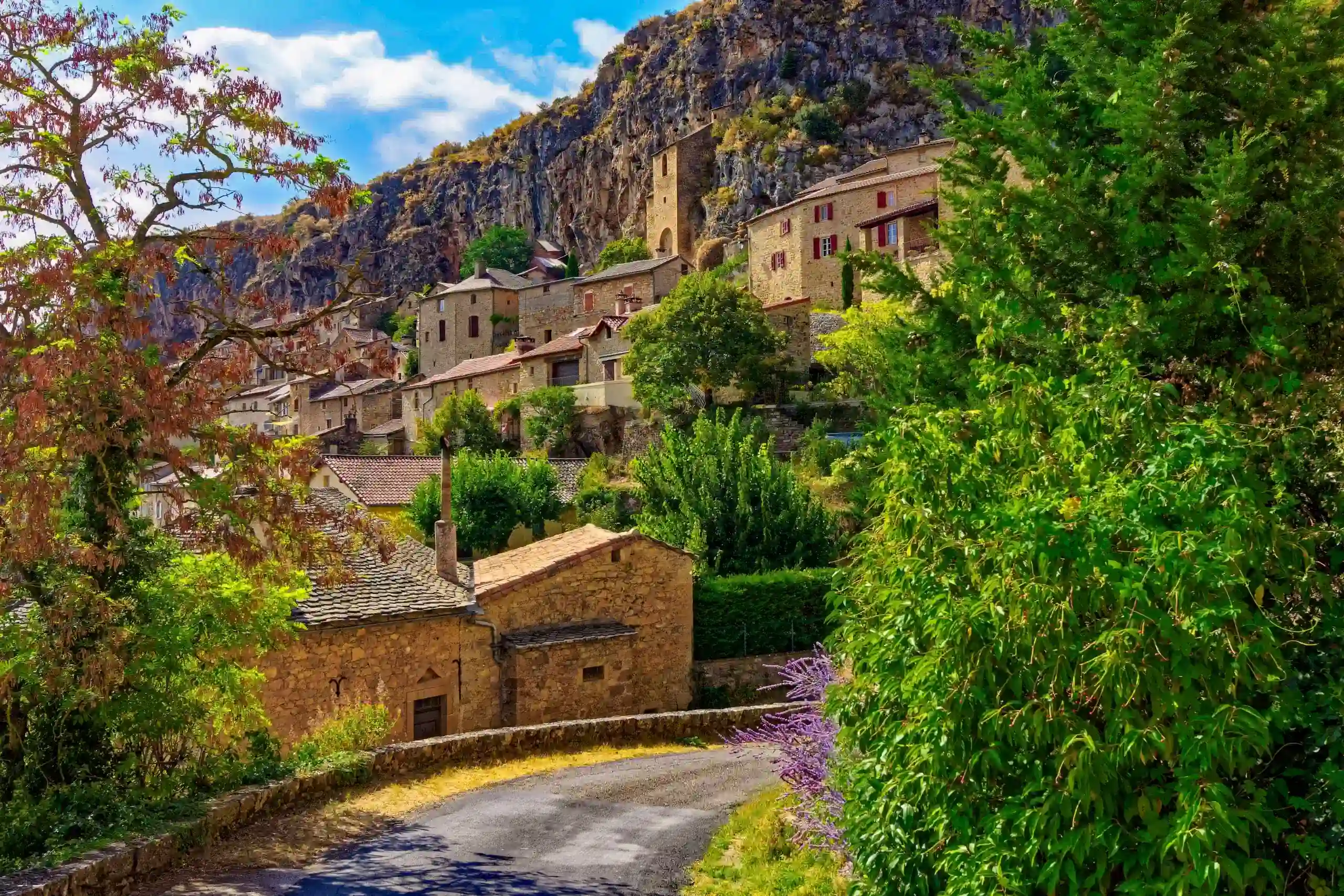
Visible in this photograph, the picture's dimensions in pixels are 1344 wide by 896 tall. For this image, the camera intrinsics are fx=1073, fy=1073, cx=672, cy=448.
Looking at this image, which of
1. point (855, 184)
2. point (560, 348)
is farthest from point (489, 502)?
point (855, 184)

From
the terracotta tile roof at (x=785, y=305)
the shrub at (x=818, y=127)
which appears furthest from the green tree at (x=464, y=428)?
the shrub at (x=818, y=127)

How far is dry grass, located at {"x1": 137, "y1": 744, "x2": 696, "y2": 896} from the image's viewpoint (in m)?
10.8

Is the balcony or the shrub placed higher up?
the shrub

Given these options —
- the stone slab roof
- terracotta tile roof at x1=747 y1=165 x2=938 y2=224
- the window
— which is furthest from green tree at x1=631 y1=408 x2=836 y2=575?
terracotta tile roof at x1=747 y1=165 x2=938 y2=224

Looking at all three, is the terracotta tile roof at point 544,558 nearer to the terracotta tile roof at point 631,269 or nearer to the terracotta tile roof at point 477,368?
the terracotta tile roof at point 477,368

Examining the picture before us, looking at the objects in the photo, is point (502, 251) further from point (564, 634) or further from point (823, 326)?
point (564, 634)

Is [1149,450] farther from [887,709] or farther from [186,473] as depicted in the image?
[186,473]

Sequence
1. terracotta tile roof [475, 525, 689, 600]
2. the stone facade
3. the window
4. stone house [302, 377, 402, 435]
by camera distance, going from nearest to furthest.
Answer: the window → terracotta tile roof [475, 525, 689, 600] → stone house [302, 377, 402, 435] → the stone facade

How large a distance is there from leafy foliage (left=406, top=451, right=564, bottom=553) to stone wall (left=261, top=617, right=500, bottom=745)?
1367cm

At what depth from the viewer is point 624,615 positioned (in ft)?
81.1

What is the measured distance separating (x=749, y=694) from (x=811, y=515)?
6.07m

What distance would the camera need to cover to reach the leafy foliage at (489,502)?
35.2m

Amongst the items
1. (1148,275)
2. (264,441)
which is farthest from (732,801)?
(1148,275)

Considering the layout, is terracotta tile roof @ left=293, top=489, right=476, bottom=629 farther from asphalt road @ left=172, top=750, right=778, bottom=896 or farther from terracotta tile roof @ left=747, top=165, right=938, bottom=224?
terracotta tile roof @ left=747, top=165, right=938, bottom=224
